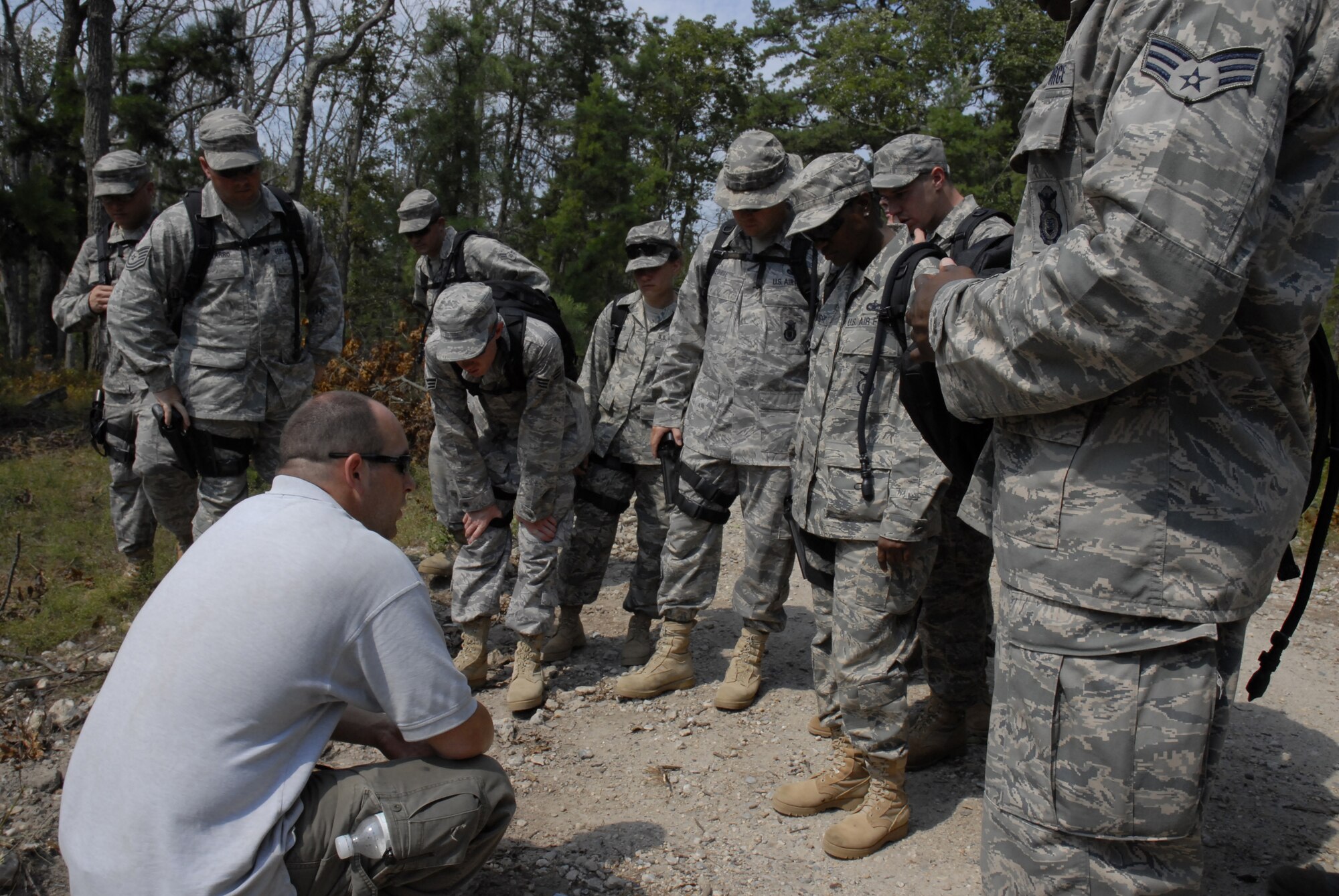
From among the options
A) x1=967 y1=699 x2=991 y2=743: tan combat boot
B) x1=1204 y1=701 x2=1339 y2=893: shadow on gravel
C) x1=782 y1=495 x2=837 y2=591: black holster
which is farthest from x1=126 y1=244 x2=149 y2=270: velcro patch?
x1=1204 y1=701 x2=1339 y2=893: shadow on gravel

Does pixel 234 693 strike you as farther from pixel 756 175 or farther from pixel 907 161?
pixel 907 161

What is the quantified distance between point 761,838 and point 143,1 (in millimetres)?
25047

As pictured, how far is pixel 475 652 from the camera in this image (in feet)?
14.1

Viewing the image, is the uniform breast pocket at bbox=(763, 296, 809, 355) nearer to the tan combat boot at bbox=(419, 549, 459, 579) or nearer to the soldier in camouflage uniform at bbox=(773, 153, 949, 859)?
the soldier in camouflage uniform at bbox=(773, 153, 949, 859)

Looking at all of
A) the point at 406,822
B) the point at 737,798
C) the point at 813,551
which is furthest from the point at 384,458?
the point at 737,798

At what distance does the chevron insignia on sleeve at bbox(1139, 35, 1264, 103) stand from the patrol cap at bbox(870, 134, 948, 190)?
8.30ft

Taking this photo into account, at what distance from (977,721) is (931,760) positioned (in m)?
0.30

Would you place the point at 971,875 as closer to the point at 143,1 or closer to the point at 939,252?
the point at 939,252

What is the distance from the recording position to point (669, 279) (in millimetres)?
5047

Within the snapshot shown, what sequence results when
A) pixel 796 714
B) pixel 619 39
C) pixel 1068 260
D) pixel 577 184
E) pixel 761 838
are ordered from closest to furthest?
pixel 1068 260 → pixel 761 838 → pixel 796 714 → pixel 577 184 → pixel 619 39

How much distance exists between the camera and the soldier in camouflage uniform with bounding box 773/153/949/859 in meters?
2.94

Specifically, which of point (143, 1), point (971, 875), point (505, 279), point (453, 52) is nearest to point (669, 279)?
point (505, 279)

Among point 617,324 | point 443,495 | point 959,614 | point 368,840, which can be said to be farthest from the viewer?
point 617,324

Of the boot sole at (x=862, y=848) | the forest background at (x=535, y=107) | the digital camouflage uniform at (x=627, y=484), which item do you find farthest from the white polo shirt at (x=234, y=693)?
the forest background at (x=535, y=107)
